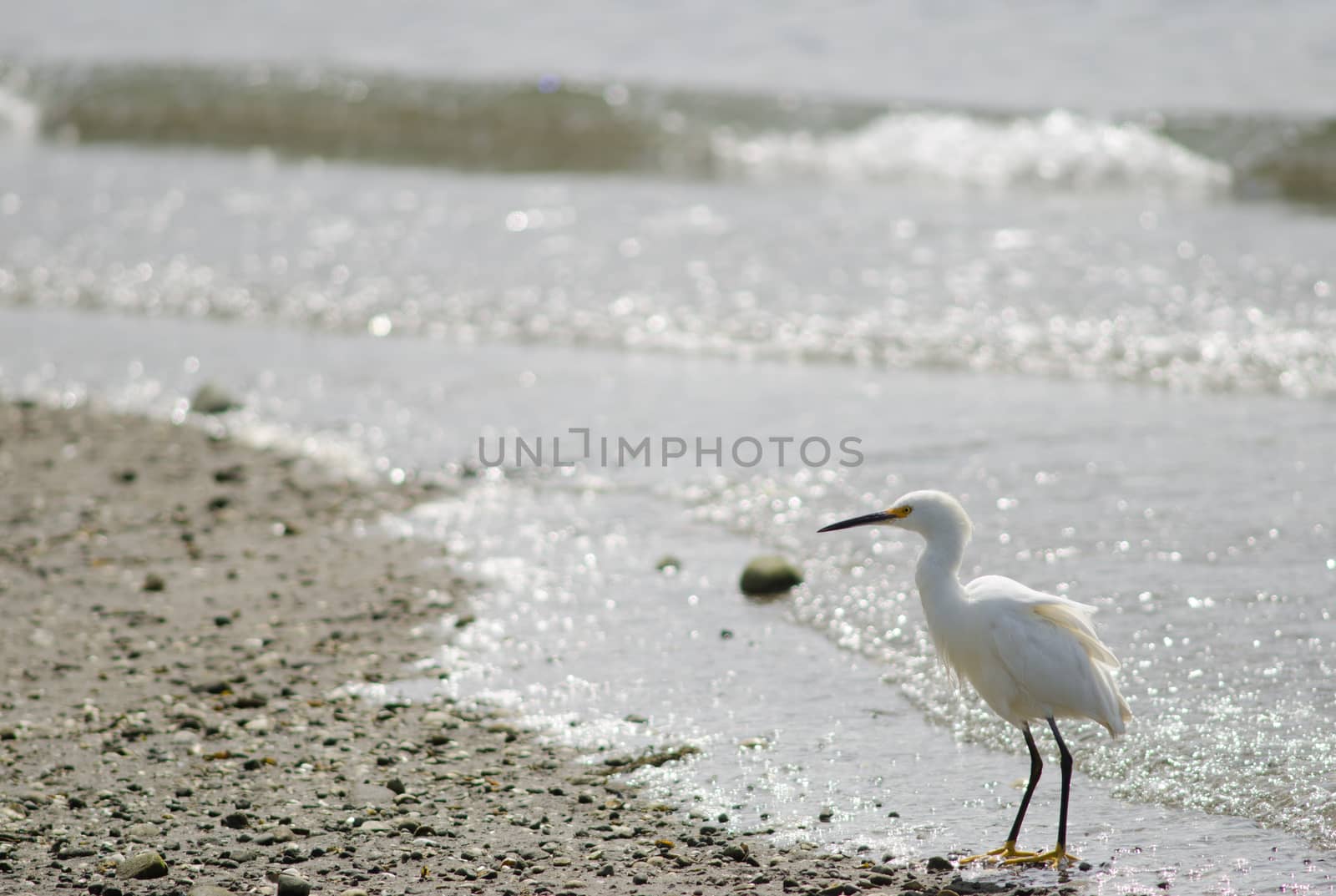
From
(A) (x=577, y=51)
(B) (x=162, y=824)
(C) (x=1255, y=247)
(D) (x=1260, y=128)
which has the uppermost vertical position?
(A) (x=577, y=51)

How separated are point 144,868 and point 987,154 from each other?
Result: 10407mm

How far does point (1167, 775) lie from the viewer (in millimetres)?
3422

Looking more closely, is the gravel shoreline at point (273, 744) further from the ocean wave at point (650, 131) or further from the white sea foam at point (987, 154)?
the ocean wave at point (650, 131)

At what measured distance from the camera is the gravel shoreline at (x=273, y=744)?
3078mm

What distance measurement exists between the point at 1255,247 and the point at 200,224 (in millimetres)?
7695

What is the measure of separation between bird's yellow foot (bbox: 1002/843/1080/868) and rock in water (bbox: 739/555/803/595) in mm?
1758

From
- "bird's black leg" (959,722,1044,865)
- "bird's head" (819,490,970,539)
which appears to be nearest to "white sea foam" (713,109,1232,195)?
"bird's head" (819,490,970,539)

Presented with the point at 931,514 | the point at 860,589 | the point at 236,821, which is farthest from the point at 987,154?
the point at 236,821

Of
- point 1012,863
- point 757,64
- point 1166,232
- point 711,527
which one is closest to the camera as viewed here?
point 1012,863

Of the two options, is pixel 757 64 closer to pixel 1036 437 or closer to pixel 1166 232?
pixel 1166 232

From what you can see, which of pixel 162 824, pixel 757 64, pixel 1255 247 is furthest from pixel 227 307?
pixel 757 64

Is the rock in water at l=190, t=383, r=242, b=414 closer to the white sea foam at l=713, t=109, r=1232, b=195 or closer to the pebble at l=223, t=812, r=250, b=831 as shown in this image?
the pebble at l=223, t=812, r=250, b=831

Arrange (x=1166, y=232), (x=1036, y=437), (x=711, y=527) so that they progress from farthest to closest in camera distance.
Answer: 1. (x=1166, y=232)
2. (x=1036, y=437)
3. (x=711, y=527)

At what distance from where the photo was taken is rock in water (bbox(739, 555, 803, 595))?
15.5 ft
